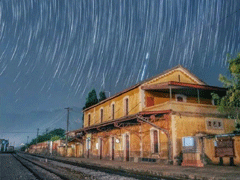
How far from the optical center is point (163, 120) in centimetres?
1856

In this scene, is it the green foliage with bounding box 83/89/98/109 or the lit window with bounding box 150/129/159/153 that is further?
the green foliage with bounding box 83/89/98/109

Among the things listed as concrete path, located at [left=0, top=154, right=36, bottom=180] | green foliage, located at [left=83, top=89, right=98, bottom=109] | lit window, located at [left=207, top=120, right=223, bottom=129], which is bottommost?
concrete path, located at [left=0, top=154, right=36, bottom=180]

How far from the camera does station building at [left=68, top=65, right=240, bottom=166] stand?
57.5 ft

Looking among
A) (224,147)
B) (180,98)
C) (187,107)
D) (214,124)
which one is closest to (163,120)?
(187,107)

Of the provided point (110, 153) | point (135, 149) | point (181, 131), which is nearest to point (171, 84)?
point (181, 131)

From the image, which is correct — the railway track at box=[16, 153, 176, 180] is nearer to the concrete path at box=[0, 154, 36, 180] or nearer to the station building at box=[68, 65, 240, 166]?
the concrete path at box=[0, 154, 36, 180]

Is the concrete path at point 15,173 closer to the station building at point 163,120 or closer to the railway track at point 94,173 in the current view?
the railway track at point 94,173

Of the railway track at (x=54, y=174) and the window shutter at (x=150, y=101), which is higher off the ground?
the window shutter at (x=150, y=101)

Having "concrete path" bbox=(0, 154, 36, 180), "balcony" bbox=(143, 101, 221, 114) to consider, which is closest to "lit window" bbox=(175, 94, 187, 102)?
"balcony" bbox=(143, 101, 221, 114)

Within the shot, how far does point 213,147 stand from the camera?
15883 millimetres

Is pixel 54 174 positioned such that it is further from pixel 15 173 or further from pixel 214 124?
pixel 214 124

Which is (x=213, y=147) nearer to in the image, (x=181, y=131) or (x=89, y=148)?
(x=181, y=131)

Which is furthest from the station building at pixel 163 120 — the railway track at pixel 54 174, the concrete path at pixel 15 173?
the concrete path at pixel 15 173

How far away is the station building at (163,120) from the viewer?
17.5 metres
